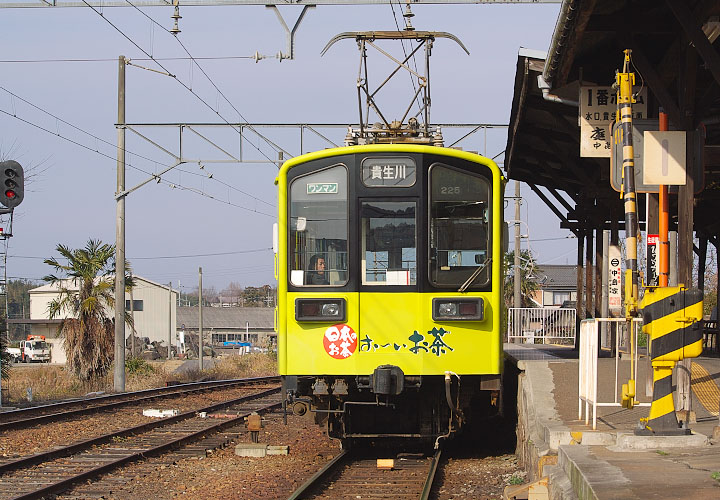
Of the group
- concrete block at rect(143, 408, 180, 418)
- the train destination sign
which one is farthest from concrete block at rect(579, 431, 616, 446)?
concrete block at rect(143, 408, 180, 418)

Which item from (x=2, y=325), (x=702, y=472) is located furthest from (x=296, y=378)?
(x=2, y=325)

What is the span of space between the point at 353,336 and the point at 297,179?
5.54ft

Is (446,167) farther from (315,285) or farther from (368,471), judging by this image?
(368,471)

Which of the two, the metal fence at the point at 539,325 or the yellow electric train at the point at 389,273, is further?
the metal fence at the point at 539,325

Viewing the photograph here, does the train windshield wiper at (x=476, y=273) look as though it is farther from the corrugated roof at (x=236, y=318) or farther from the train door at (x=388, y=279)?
the corrugated roof at (x=236, y=318)

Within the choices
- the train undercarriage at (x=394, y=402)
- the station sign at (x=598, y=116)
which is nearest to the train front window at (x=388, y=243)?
the train undercarriage at (x=394, y=402)

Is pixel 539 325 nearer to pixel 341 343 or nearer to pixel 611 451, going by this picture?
pixel 341 343

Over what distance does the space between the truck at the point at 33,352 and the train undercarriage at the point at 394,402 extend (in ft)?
182

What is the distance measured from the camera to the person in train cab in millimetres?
9984

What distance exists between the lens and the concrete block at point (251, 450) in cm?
1088

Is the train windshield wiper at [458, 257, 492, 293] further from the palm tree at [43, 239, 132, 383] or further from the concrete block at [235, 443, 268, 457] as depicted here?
the palm tree at [43, 239, 132, 383]

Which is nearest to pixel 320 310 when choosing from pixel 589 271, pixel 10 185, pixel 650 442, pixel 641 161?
pixel 641 161

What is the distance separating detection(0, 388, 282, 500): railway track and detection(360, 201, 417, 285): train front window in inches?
126

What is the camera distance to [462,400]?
33.3 feet
